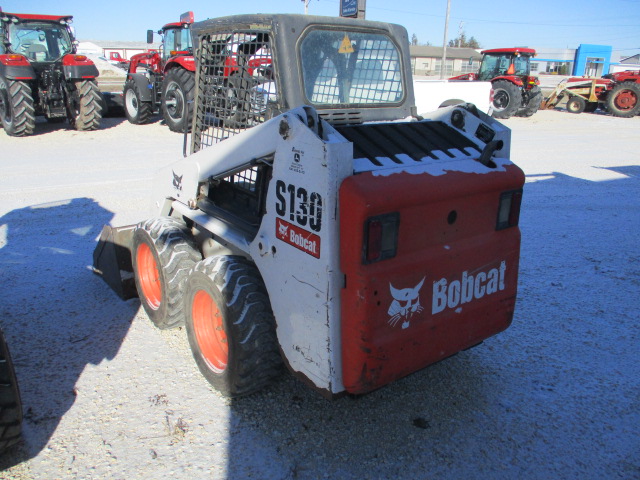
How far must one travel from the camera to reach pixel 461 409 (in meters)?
2.82

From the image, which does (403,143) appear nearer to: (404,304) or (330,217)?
(330,217)

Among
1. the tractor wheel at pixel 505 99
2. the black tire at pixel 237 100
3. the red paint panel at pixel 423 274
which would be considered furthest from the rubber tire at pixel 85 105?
the tractor wheel at pixel 505 99

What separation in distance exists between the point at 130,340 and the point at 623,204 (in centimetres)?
660

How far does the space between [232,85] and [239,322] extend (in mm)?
1439

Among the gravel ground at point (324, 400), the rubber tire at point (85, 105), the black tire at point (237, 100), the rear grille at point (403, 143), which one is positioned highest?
the black tire at point (237, 100)

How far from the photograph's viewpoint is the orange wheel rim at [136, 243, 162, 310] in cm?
367

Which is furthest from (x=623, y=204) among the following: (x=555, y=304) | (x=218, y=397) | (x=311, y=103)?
(x=218, y=397)

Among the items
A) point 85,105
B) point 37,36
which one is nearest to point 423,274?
point 85,105

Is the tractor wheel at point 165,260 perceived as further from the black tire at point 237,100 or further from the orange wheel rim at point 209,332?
the black tire at point 237,100

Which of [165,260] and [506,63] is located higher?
[506,63]

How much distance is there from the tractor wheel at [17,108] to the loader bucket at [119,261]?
26.2 ft

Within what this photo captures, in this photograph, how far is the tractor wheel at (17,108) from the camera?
33.9ft

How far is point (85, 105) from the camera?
11.2 meters

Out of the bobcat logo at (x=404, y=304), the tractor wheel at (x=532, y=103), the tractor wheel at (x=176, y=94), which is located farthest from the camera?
the tractor wheel at (x=532, y=103)
